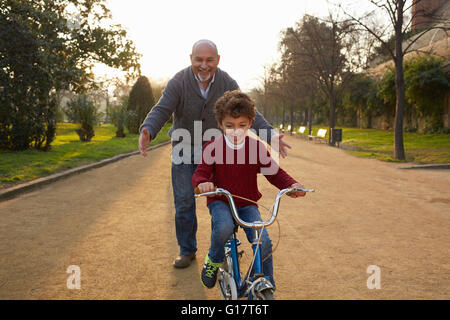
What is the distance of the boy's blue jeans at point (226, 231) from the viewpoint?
2.75 metres

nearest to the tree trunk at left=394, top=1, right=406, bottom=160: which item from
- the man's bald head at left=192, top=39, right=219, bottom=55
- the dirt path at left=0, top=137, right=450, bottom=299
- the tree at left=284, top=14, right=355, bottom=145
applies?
the dirt path at left=0, top=137, right=450, bottom=299

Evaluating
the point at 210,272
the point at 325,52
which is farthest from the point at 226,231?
the point at 325,52

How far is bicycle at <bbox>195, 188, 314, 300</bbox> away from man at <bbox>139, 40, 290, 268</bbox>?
3.41 ft

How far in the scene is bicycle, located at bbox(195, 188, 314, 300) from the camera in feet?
8.14

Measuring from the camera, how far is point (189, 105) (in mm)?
3883

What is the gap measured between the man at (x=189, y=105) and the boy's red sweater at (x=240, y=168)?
33.2 inches

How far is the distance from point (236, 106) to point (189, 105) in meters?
1.06

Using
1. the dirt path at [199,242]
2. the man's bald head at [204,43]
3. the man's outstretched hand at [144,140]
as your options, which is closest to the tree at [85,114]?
the dirt path at [199,242]

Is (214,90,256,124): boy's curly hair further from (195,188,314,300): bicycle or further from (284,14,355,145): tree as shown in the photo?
(284,14,355,145): tree
